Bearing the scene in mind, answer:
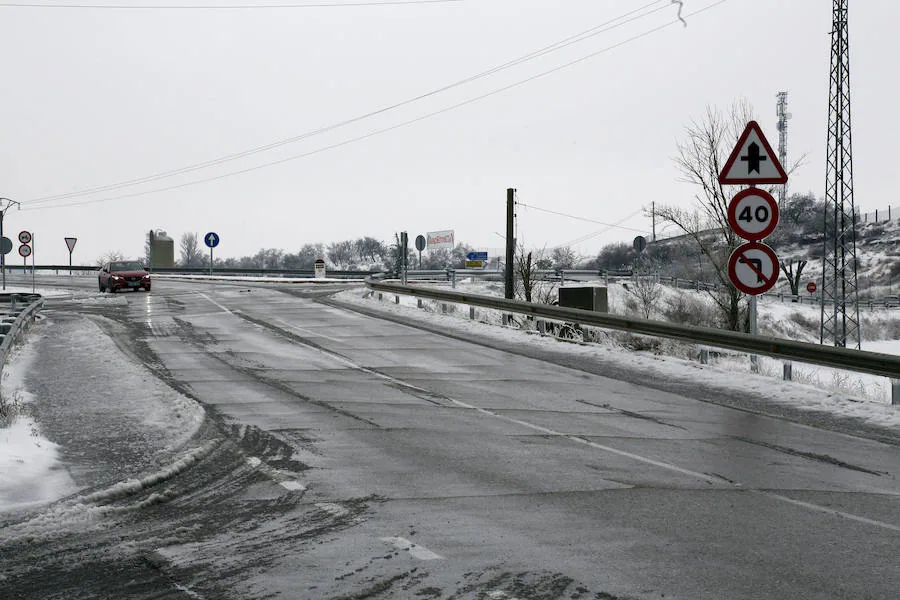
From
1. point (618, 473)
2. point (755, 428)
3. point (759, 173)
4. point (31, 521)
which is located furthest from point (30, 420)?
point (759, 173)

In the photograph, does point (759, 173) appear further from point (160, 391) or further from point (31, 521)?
point (31, 521)

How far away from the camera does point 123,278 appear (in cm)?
4141

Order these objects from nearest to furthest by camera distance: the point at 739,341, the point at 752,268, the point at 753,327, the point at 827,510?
1. the point at 827,510
2. the point at 752,268
3. the point at 753,327
4. the point at 739,341

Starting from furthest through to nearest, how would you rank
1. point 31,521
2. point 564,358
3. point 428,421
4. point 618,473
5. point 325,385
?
1. point 564,358
2. point 325,385
3. point 428,421
4. point 618,473
5. point 31,521

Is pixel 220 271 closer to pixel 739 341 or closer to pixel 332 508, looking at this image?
pixel 739 341

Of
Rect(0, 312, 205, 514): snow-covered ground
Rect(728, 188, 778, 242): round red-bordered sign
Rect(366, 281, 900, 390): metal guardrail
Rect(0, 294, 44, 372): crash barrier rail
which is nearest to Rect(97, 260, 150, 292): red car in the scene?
Rect(0, 294, 44, 372): crash barrier rail

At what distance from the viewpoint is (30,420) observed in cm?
1017

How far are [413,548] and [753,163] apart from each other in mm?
9171

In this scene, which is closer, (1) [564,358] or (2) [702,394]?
(2) [702,394]

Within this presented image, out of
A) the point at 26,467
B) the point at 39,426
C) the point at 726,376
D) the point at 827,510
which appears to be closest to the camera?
the point at 827,510

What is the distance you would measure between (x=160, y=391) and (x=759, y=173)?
29.6ft

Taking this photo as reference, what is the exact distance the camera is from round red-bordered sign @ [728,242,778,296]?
41.0 ft

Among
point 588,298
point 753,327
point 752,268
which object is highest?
point 752,268

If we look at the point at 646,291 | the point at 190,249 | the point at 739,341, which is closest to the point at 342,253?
the point at 190,249
